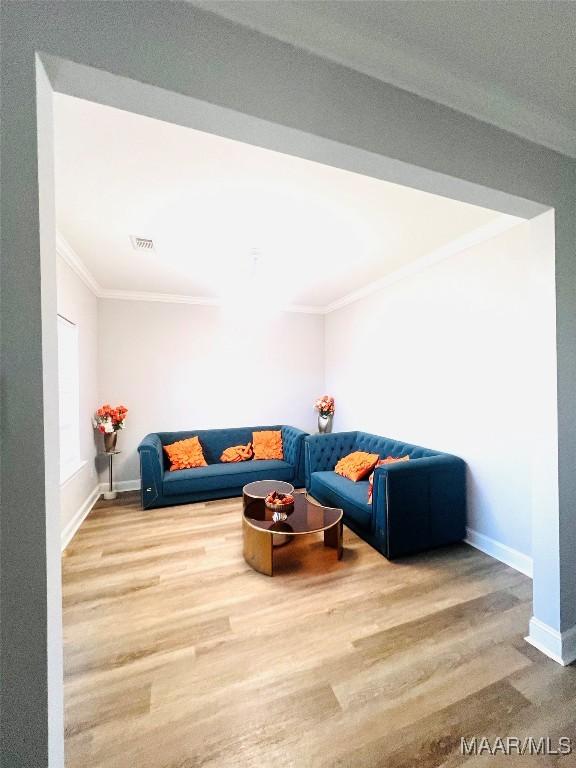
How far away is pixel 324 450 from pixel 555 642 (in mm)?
2531

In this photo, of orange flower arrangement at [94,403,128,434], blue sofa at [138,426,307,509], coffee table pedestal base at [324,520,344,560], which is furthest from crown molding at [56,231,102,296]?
coffee table pedestal base at [324,520,344,560]

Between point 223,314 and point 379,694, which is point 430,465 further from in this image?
point 223,314

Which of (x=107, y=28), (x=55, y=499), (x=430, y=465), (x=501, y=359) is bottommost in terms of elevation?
(x=430, y=465)

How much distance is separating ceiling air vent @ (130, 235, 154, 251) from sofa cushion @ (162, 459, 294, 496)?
8.36ft

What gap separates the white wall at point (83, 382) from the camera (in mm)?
2807

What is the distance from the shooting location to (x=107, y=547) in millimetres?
2684

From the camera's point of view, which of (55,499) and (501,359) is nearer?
(55,499)

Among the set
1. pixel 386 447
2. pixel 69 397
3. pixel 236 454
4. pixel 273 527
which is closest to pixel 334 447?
pixel 386 447

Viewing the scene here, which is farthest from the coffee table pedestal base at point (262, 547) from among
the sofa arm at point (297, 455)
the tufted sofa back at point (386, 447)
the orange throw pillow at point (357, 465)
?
the sofa arm at point (297, 455)

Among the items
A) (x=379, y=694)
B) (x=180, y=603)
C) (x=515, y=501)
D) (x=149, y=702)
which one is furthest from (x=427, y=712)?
(x=515, y=501)

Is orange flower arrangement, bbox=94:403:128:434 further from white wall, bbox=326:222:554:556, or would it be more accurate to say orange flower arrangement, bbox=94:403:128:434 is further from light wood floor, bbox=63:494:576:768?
white wall, bbox=326:222:554:556

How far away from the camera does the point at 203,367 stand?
454 centimetres

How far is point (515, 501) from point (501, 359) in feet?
3.79

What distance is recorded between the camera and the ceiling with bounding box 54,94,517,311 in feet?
5.13
